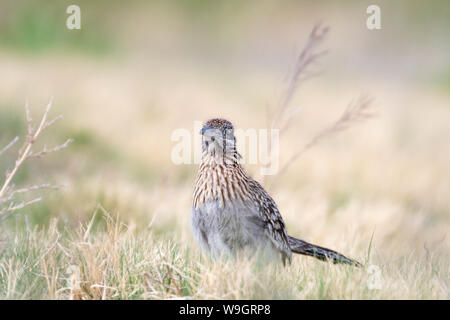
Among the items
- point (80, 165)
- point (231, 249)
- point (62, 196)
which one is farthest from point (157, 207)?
point (231, 249)

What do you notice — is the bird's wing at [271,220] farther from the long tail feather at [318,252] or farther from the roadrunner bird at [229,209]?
the long tail feather at [318,252]

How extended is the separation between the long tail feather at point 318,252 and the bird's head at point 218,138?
3.14 feet

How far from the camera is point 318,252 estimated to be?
522 cm

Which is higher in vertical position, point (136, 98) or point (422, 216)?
point (136, 98)

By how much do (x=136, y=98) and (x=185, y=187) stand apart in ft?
14.5

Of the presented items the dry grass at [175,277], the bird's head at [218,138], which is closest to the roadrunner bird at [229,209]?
the bird's head at [218,138]

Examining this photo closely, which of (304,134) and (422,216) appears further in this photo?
(304,134)

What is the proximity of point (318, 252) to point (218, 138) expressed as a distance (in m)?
1.15

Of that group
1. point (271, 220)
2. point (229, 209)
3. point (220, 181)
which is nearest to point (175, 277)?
point (229, 209)

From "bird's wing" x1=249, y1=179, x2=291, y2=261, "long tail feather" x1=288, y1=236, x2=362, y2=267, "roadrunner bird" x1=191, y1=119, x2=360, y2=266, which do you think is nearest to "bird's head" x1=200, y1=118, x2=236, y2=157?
"roadrunner bird" x1=191, y1=119, x2=360, y2=266

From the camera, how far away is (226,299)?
3.73m

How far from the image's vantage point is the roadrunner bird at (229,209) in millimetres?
4738
